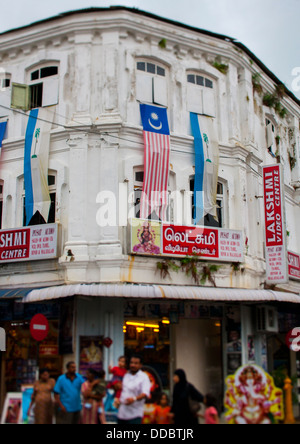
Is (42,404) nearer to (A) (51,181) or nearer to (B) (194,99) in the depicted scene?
(A) (51,181)

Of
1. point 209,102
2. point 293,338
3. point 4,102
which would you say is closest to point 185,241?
point 293,338

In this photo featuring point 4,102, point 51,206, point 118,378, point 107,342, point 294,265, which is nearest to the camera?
point 118,378

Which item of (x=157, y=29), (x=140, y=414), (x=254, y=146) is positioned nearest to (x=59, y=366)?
(x=140, y=414)

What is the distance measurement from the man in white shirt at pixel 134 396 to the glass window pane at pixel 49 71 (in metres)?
8.97

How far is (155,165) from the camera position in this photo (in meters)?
14.6

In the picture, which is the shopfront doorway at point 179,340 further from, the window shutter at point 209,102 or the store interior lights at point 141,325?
the window shutter at point 209,102

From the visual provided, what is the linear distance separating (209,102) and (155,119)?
2.12m

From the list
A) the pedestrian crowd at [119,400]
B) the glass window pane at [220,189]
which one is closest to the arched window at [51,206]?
the glass window pane at [220,189]

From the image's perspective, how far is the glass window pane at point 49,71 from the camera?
620 inches

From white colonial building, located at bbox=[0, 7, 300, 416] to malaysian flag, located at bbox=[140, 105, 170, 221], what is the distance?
0.28 m

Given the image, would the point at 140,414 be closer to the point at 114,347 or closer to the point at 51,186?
the point at 114,347

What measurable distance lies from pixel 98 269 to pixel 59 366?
256 centimetres

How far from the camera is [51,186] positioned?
15.0 metres

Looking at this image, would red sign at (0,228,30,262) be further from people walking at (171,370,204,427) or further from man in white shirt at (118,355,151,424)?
people walking at (171,370,204,427)
